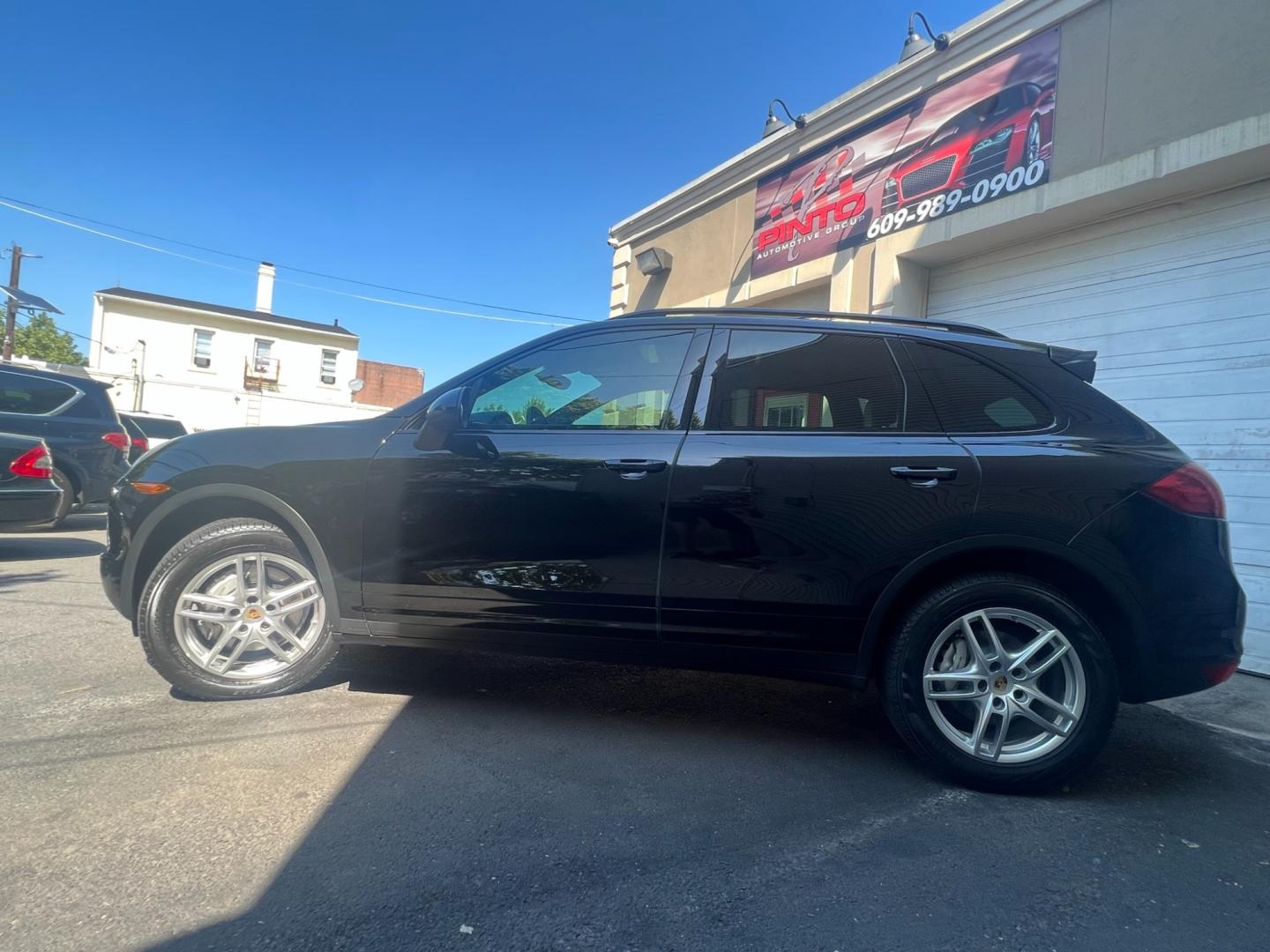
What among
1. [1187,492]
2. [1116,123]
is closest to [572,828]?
[1187,492]

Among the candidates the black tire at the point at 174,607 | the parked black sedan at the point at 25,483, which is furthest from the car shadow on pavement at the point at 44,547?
the black tire at the point at 174,607

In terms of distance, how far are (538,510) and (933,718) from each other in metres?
1.69

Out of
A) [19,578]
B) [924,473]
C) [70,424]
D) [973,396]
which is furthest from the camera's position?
[70,424]

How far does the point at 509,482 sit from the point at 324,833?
4.46 ft

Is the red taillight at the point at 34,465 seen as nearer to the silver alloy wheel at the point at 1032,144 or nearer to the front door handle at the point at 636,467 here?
the front door handle at the point at 636,467

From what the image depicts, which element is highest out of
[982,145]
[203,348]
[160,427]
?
[203,348]

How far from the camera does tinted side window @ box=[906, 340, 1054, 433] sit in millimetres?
2758

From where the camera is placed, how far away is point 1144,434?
2.70m

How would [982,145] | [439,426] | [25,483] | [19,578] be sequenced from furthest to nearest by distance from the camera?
[982,145] < [25,483] < [19,578] < [439,426]

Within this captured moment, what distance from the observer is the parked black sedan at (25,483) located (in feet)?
18.4

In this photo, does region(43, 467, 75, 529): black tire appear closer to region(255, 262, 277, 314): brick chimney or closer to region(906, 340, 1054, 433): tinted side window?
region(906, 340, 1054, 433): tinted side window

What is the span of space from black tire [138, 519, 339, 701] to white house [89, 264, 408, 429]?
24.8 m

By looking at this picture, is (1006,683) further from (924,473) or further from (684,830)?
(684,830)

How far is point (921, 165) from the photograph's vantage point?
7.00 meters
